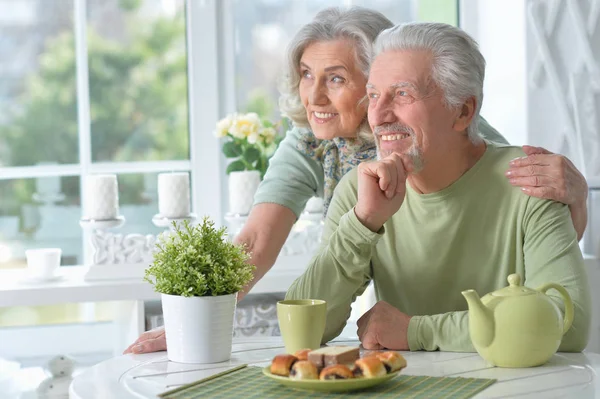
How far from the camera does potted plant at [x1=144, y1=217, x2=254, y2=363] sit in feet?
5.09

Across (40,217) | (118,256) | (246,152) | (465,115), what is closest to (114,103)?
(40,217)

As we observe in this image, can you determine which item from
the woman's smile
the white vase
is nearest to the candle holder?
the white vase

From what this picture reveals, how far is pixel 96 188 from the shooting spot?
3.32 meters

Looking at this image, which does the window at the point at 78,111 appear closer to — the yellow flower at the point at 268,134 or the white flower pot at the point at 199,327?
the yellow flower at the point at 268,134

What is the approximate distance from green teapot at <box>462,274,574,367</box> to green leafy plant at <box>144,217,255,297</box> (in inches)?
15.0

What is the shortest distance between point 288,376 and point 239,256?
0.26 m

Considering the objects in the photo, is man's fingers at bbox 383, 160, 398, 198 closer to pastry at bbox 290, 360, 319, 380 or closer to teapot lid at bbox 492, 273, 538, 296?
teapot lid at bbox 492, 273, 538, 296

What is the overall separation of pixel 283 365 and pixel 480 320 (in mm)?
341

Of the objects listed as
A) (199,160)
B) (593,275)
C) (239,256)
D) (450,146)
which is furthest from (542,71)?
(239,256)

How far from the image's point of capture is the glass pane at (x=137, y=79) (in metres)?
4.18

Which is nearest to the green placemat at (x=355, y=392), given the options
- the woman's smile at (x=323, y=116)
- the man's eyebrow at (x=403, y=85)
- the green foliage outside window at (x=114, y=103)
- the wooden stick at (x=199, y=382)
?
the wooden stick at (x=199, y=382)

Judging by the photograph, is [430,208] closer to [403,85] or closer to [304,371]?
[403,85]

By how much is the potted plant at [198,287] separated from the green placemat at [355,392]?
4.3 inches

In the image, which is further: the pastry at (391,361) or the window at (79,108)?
the window at (79,108)
